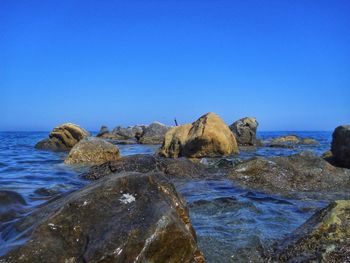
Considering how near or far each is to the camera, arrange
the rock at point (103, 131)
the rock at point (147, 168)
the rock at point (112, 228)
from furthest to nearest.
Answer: the rock at point (103, 131) < the rock at point (147, 168) < the rock at point (112, 228)

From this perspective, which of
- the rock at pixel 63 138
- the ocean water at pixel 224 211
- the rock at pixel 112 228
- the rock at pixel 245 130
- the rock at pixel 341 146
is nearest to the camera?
the rock at pixel 112 228

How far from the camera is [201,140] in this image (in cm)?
1578

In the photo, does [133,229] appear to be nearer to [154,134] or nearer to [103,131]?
[154,134]

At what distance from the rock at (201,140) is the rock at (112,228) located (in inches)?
453

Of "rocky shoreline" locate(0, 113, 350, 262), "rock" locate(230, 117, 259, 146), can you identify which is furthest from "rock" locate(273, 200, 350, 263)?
"rock" locate(230, 117, 259, 146)

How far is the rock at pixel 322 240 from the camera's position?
160 inches

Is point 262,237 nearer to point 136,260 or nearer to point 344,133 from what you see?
point 136,260

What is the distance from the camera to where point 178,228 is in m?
3.82

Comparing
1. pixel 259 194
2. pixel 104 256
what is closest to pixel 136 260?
pixel 104 256

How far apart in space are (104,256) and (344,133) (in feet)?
33.1

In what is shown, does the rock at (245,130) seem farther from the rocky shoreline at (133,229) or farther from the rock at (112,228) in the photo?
the rock at (112,228)

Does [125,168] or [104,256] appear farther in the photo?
[125,168]

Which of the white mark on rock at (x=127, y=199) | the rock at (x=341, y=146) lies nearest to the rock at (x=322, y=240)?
the white mark on rock at (x=127, y=199)

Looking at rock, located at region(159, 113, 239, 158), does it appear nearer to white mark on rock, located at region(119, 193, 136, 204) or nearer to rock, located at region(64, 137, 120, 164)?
rock, located at region(64, 137, 120, 164)
